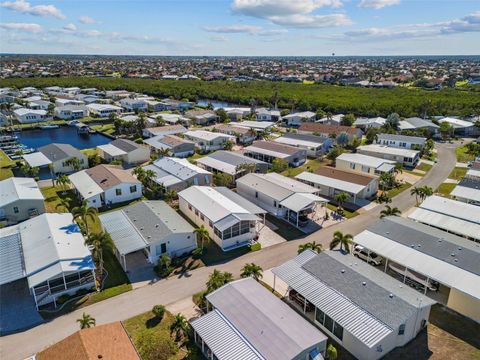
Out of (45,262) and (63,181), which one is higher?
(63,181)

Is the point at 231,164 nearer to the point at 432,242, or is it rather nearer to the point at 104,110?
the point at 432,242

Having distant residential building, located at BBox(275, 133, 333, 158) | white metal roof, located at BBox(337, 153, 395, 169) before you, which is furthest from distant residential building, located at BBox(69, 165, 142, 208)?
distant residential building, located at BBox(275, 133, 333, 158)

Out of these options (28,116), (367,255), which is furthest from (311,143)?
(28,116)

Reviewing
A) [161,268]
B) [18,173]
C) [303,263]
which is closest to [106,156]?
[18,173]

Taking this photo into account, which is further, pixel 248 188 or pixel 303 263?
pixel 248 188

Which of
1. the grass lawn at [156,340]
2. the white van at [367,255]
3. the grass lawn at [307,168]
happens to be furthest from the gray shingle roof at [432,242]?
the grass lawn at [307,168]

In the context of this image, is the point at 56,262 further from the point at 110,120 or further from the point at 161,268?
the point at 110,120

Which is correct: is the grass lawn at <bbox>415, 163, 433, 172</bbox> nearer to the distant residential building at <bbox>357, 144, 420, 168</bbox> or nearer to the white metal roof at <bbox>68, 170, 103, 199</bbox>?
the distant residential building at <bbox>357, 144, 420, 168</bbox>
